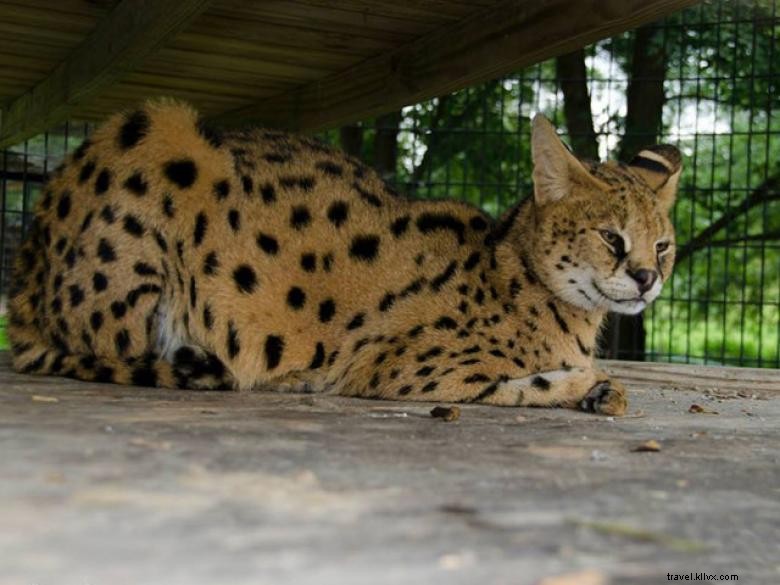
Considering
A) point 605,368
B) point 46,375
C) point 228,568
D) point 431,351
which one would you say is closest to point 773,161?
point 605,368

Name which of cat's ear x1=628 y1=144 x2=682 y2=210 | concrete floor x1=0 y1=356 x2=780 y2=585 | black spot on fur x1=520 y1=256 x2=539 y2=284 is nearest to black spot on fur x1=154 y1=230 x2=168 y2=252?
concrete floor x1=0 y1=356 x2=780 y2=585

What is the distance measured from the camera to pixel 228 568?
1.70m

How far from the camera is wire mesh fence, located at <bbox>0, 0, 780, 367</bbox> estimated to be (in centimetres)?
818

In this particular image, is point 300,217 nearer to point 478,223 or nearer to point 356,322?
point 356,322

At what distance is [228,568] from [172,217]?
9.91 ft

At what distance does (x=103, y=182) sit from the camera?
4594mm

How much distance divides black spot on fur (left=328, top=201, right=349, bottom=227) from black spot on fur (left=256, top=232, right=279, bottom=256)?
10.7 inches

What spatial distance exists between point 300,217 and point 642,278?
1.44 meters

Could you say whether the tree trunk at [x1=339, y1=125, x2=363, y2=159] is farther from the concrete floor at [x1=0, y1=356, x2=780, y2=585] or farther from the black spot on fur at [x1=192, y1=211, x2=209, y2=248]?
the concrete floor at [x1=0, y1=356, x2=780, y2=585]

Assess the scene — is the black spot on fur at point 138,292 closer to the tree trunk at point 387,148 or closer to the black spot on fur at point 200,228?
the black spot on fur at point 200,228

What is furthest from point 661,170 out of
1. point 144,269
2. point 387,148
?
point 387,148

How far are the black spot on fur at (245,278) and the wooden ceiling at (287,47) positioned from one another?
1.10 m

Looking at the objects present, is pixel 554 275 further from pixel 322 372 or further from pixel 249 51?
pixel 249 51

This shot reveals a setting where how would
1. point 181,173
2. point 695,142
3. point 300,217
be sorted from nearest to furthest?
1. point 181,173
2. point 300,217
3. point 695,142
